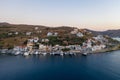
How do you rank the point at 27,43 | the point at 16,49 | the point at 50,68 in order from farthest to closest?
1. the point at 27,43
2. the point at 16,49
3. the point at 50,68

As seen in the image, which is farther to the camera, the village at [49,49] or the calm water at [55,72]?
the village at [49,49]

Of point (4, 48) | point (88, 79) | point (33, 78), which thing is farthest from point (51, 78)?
point (4, 48)

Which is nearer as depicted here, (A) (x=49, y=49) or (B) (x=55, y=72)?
(B) (x=55, y=72)

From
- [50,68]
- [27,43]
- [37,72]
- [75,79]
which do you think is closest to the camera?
[75,79]

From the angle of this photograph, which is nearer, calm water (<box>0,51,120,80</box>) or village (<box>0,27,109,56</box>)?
calm water (<box>0,51,120,80</box>)

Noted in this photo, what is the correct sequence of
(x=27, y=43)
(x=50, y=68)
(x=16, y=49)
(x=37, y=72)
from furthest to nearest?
(x=27, y=43)
(x=16, y=49)
(x=50, y=68)
(x=37, y=72)

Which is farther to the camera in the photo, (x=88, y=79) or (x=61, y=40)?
(x=61, y=40)

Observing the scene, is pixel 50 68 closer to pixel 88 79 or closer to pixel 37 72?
pixel 37 72

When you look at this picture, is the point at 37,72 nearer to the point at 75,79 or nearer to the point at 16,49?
the point at 75,79

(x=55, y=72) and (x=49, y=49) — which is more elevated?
(x=49, y=49)

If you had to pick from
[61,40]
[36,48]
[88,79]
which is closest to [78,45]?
[61,40]
